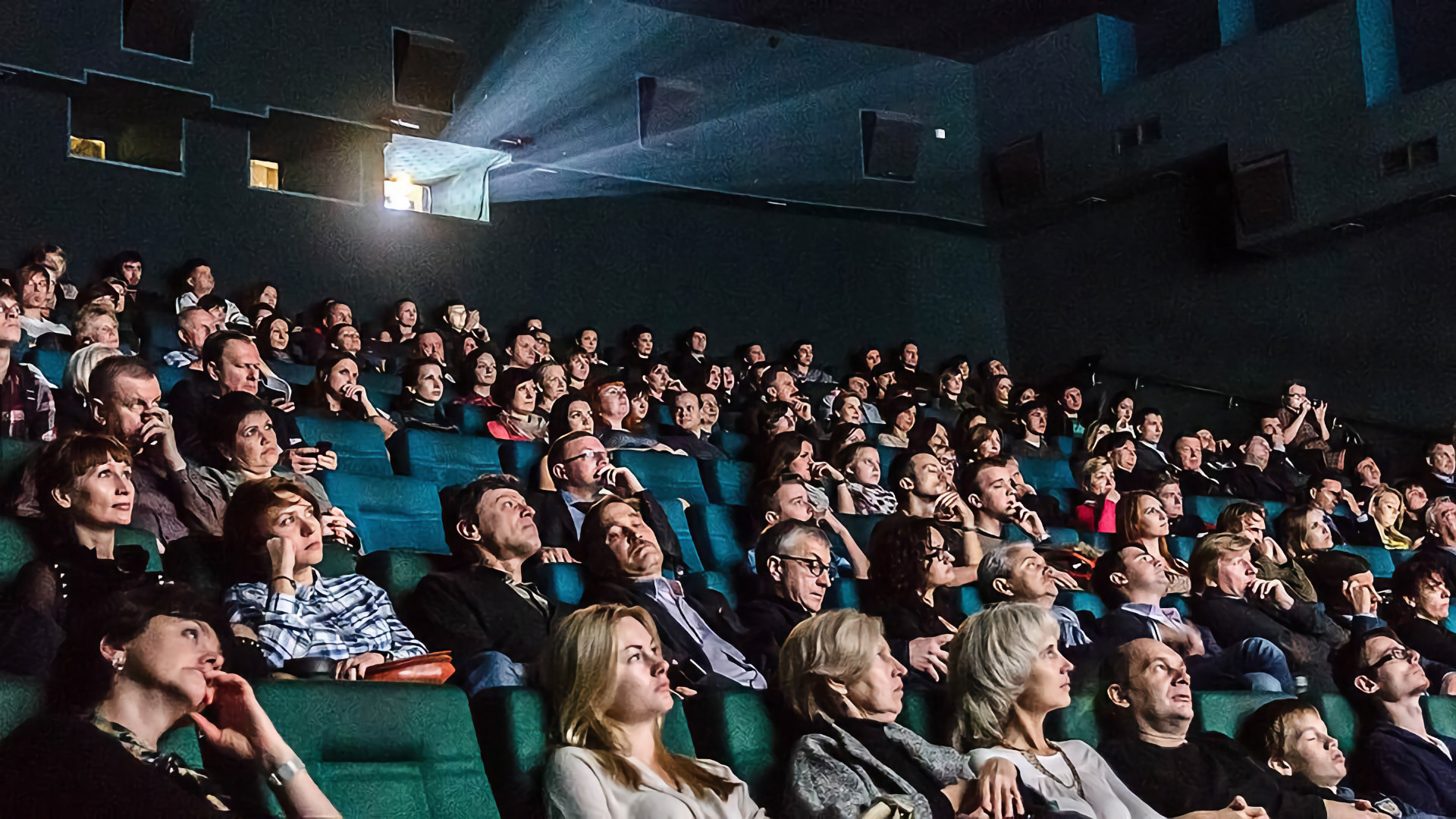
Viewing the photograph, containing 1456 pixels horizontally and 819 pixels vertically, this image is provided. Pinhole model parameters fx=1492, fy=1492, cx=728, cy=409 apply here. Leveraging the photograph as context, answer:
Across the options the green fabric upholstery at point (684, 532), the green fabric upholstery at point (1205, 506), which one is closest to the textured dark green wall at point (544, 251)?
the green fabric upholstery at point (1205, 506)

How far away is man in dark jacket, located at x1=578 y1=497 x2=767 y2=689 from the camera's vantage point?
4.21ft

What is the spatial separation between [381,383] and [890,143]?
196 cm

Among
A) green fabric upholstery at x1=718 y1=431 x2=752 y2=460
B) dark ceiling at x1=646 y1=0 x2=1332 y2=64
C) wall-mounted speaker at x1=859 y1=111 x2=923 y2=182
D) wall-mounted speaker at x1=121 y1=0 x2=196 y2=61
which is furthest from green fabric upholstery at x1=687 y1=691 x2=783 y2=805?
wall-mounted speaker at x1=859 y1=111 x2=923 y2=182

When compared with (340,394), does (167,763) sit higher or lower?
lower

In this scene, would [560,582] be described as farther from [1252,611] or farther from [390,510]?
[1252,611]

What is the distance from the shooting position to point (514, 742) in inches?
36.4

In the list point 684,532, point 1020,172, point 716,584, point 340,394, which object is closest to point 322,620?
point 716,584

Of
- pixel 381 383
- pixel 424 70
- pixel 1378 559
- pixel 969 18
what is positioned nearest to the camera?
pixel 1378 559

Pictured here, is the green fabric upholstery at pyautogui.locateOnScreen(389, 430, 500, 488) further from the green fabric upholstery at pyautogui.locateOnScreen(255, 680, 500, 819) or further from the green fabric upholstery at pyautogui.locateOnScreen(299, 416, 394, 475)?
the green fabric upholstery at pyautogui.locateOnScreen(255, 680, 500, 819)

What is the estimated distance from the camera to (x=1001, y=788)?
105 centimetres

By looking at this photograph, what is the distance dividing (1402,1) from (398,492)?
2714 mm

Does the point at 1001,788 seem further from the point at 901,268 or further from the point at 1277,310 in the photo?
the point at 901,268

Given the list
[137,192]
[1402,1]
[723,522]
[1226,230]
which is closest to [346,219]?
[137,192]

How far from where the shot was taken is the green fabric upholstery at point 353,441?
5.62 ft
